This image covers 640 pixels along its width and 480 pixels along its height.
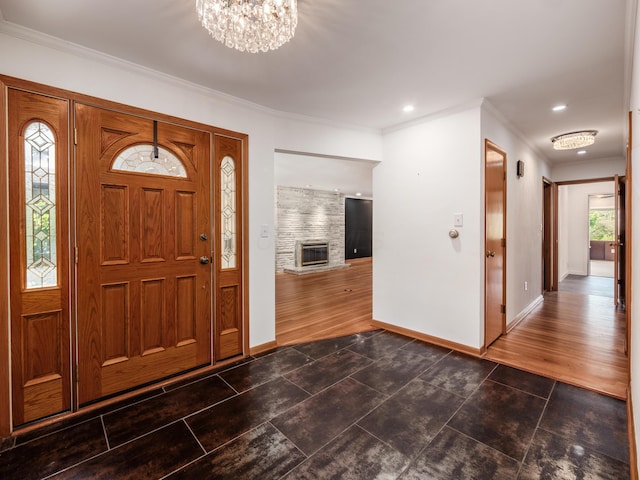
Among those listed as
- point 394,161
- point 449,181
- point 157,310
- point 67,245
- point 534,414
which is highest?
point 394,161

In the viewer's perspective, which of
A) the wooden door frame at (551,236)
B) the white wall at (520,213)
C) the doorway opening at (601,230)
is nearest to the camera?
the white wall at (520,213)

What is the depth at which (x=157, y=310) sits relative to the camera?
2.37 meters

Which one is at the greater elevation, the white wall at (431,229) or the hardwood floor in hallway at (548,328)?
the white wall at (431,229)

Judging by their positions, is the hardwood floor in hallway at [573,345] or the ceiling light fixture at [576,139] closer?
the hardwood floor in hallway at [573,345]

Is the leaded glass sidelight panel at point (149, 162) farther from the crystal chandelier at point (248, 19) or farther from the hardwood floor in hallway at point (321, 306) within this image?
the hardwood floor in hallway at point (321, 306)

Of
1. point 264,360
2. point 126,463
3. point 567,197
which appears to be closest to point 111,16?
point 126,463

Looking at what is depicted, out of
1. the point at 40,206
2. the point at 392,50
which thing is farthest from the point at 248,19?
the point at 40,206

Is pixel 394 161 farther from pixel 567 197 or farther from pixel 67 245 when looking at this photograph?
pixel 567 197

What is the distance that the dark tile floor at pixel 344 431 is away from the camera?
153 cm

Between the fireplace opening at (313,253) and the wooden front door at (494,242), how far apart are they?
18.9ft

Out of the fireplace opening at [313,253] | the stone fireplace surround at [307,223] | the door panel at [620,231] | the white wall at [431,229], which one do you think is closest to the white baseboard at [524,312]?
the door panel at [620,231]

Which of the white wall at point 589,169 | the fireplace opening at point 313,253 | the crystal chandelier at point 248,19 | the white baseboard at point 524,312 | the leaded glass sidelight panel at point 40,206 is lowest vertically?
the white baseboard at point 524,312

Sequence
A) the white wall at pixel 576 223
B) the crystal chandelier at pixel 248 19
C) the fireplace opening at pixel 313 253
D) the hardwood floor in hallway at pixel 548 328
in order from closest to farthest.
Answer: the crystal chandelier at pixel 248 19, the hardwood floor in hallway at pixel 548 328, the white wall at pixel 576 223, the fireplace opening at pixel 313 253

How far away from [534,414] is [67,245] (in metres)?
3.29
